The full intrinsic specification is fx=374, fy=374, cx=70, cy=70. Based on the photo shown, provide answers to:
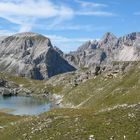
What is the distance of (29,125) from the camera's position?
5191cm

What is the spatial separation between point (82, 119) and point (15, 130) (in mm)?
9610

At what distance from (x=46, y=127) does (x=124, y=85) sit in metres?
64.0

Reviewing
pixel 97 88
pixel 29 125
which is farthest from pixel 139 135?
pixel 97 88

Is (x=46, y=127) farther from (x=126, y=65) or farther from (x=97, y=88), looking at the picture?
(x=126, y=65)

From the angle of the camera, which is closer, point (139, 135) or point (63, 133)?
point (139, 135)

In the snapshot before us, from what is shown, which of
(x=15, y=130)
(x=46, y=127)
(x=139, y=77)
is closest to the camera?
(x=46, y=127)

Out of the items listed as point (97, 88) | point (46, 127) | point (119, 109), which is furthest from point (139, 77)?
point (46, 127)

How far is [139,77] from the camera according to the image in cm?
10631

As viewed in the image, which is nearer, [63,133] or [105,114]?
[63,133]

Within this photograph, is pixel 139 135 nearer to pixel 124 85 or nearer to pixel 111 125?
pixel 111 125

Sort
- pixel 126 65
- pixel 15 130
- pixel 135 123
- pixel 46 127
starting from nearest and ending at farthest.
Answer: pixel 135 123, pixel 46 127, pixel 15 130, pixel 126 65

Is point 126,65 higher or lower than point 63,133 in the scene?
higher

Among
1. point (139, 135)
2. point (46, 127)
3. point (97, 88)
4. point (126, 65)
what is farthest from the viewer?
point (126, 65)

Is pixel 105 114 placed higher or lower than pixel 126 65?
lower
